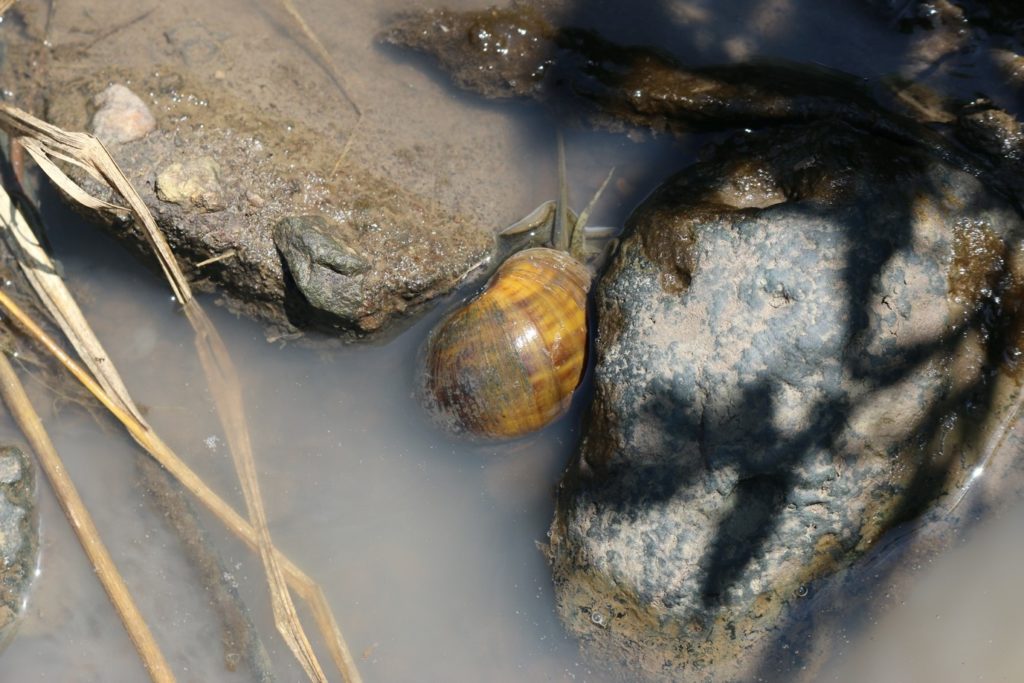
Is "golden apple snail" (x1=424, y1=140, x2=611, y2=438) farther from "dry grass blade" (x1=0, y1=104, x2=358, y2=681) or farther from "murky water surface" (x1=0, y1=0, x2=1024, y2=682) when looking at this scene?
"dry grass blade" (x1=0, y1=104, x2=358, y2=681)

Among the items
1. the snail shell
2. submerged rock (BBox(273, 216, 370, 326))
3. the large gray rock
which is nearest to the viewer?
the large gray rock

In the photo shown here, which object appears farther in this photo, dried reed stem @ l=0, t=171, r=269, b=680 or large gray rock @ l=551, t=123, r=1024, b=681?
dried reed stem @ l=0, t=171, r=269, b=680

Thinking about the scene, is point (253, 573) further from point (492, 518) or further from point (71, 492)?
point (492, 518)

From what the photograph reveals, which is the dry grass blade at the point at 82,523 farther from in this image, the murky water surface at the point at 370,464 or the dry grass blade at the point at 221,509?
the dry grass blade at the point at 221,509

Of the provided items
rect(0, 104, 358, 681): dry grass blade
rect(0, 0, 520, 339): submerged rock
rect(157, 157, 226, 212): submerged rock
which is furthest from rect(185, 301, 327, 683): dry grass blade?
rect(157, 157, 226, 212): submerged rock

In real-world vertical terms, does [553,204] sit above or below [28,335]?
above

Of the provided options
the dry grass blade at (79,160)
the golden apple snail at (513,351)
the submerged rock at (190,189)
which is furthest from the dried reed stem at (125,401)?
the golden apple snail at (513,351)

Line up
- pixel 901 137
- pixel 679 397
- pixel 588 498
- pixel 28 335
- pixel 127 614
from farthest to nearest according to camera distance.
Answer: pixel 28 335 → pixel 127 614 → pixel 901 137 → pixel 588 498 → pixel 679 397

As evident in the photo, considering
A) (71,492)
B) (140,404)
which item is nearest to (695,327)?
(140,404)
